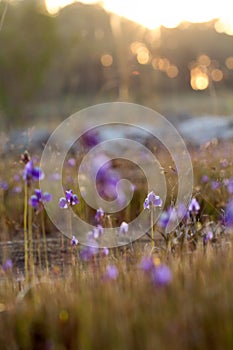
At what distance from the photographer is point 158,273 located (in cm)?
221

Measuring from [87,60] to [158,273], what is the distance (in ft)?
87.9

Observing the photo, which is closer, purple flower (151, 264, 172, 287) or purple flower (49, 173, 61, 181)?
purple flower (151, 264, 172, 287)

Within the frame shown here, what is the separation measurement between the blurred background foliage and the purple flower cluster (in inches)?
345

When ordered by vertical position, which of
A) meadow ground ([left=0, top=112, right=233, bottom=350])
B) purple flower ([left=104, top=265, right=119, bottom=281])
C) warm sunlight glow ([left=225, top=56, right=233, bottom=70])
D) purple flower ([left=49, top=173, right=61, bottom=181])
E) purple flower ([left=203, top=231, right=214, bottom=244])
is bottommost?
meadow ground ([left=0, top=112, right=233, bottom=350])

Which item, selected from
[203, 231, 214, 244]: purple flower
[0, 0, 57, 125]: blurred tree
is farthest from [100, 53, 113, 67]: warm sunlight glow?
[203, 231, 214, 244]: purple flower

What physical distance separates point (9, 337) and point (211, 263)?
2.57 feet

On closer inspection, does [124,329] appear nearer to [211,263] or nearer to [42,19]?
[211,263]

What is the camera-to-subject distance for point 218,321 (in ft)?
6.52

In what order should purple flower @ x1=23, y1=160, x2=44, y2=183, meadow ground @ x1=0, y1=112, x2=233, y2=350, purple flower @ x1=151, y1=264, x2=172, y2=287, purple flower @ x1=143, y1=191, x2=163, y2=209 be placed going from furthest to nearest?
1. purple flower @ x1=143, y1=191, x2=163, y2=209
2. purple flower @ x1=23, y1=160, x2=44, y2=183
3. purple flower @ x1=151, y1=264, x2=172, y2=287
4. meadow ground @ x1=0, y1=112, x2=233, y2=350

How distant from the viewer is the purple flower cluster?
2189 millimetres

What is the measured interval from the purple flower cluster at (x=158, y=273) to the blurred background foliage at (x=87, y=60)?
876cm

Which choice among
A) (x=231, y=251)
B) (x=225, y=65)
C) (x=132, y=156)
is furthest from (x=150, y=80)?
(x=231, y=251)

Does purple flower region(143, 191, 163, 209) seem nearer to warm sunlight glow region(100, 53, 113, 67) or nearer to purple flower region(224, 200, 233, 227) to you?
purple flower region(224, 200, 233, 227)

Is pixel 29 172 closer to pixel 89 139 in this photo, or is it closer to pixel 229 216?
pixel 229 216
